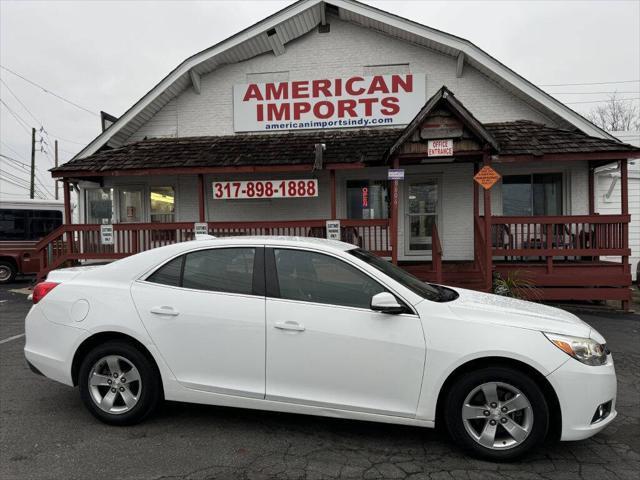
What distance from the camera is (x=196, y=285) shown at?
3.80 m

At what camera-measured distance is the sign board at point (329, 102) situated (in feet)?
38.1

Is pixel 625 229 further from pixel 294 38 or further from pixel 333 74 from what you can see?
pixel 294 38

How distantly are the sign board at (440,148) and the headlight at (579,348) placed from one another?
20.3 feet

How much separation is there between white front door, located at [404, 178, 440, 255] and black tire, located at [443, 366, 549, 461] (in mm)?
8569

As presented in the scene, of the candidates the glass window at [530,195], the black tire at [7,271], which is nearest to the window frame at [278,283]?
the glass window at [530,195]

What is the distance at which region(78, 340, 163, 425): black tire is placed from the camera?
3.74 metres

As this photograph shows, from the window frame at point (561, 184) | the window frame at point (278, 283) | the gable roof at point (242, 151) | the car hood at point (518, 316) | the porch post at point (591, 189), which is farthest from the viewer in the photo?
the window frame at point (561, 184)

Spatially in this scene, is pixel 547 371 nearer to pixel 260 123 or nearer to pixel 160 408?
pixel 160 408

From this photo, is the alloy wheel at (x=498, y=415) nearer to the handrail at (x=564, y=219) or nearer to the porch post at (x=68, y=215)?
the handrail at (x=564, y=219)

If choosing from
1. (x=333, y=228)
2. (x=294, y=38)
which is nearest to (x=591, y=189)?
(x=333, y=228)

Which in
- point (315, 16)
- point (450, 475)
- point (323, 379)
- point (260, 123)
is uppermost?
point (315, 16)

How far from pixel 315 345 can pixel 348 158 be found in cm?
717

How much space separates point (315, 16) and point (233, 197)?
16.3 feet

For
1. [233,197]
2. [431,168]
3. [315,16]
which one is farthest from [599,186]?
[233,197]
